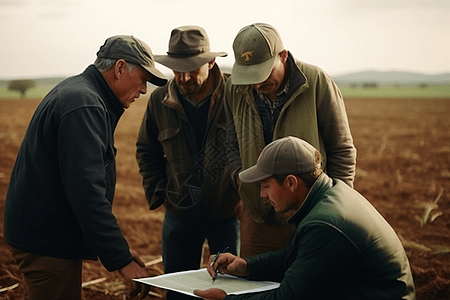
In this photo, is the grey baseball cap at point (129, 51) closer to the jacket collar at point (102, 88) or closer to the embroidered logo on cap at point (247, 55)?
the jacket collar at point (102, 88)

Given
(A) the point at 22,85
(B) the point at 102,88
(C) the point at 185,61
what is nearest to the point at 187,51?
(C) the point at 185,61

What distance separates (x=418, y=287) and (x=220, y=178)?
2293mm

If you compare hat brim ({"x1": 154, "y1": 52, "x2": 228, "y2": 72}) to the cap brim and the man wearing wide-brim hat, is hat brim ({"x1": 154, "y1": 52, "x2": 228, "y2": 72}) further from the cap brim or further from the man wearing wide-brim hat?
the cap brim

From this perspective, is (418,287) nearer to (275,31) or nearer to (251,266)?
(251,266)

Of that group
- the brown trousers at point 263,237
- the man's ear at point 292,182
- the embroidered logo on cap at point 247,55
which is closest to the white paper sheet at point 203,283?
the man's ear at point 292,182

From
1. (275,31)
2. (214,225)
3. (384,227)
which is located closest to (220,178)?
(214,225)

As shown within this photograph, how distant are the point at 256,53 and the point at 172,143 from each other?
1.03m

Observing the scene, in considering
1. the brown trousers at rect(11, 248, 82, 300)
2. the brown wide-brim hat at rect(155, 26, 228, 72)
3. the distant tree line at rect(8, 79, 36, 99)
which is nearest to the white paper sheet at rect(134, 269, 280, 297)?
the brown trousers at rect(11, 248, 82, 300)

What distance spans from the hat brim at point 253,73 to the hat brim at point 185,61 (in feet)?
1.43

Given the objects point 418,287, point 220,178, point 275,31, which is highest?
point 275,31

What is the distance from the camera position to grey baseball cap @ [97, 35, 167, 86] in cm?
297

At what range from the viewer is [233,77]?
136 inches

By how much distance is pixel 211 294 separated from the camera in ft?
9.18

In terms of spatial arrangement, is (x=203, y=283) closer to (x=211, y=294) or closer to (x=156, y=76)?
(x=211, y=294)
